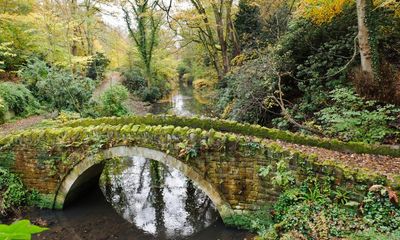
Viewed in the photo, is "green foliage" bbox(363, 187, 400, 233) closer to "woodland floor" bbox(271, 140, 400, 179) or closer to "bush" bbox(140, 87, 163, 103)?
"woodland floor" bbox(271, 140, 400, 179)

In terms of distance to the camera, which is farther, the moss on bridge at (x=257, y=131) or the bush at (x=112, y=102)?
the bush at (x=112, y=102)

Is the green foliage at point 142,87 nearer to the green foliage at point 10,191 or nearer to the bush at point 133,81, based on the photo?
the bush at point 133,81

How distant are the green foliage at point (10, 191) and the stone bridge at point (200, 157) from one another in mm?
220

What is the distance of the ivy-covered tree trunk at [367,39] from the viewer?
9.55m

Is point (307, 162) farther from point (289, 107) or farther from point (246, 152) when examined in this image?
point (289, 107)

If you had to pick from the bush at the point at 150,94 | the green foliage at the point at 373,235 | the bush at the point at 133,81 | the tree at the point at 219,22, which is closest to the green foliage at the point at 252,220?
the green foliage at the point at 373,235

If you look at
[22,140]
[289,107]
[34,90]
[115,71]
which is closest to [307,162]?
[289,107]

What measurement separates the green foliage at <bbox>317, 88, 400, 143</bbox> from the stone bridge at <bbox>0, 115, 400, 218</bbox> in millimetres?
993

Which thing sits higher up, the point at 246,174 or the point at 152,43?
the point at 152,43

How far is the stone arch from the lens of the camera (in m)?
8.20

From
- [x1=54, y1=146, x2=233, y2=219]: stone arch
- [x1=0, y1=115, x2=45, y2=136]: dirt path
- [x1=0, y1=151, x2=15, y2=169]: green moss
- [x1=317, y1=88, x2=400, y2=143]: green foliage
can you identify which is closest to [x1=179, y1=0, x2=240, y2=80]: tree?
[x1=0, y1=115, x2=45, y2=136]: dirt path

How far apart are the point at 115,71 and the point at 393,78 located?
2752 cm

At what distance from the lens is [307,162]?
693cm

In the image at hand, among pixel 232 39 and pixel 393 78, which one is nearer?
pixel 393 78
